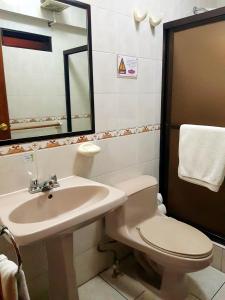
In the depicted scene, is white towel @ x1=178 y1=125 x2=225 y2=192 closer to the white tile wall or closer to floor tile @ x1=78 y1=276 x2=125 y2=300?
the white tile wall

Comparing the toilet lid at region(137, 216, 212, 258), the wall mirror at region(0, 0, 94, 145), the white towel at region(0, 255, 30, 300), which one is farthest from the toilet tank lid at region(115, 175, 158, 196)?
the white towel at region(0, 255, 30, 300)

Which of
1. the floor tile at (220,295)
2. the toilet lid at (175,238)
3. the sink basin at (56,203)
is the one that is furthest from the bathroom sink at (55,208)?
the floor tile at (220,295)

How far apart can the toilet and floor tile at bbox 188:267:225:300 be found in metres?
0.16

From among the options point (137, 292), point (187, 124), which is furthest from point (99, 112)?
point (137, 292)

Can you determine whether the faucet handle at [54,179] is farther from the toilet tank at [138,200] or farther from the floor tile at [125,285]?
the floor tile at [125,285]

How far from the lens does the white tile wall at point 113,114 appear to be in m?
1.44

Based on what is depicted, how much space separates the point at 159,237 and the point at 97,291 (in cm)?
60

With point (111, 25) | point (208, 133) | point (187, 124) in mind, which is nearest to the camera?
point (111, 25)

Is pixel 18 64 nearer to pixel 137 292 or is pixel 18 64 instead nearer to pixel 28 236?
pixel 28 236

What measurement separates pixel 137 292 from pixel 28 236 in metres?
1.12

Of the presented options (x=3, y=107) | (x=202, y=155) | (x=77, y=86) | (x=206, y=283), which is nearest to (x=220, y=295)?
(x=206, y=283)

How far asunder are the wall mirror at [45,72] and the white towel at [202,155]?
2.37 feet

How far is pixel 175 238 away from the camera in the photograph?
4.89 ft

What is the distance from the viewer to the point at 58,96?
1.42m
